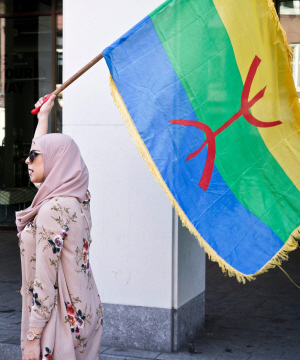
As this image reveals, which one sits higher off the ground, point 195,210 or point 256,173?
point 256,173

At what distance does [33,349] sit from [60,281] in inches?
14.2

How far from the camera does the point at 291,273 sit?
7.97 metres

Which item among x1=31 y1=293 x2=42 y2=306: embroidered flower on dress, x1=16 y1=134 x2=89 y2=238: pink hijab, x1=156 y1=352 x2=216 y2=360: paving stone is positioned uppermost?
x1=16 y1=134 x2=89 y2=238: pink hijab

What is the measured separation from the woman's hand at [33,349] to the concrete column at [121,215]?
6.25ft

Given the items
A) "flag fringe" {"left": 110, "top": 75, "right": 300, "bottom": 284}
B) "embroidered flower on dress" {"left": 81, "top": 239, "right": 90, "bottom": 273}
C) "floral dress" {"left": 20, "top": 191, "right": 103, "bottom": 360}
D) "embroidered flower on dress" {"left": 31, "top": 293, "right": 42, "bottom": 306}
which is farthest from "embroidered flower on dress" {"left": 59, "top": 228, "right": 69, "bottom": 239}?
"flag fringe" {"left": 110, "top": 75, "right": 300, "bottom": 284}

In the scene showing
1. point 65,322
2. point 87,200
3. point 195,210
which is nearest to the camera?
point 65,322

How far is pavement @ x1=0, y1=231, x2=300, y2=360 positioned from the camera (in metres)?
4.68

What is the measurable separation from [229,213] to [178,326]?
146 cm

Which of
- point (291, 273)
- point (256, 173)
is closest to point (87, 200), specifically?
point (256, 173)

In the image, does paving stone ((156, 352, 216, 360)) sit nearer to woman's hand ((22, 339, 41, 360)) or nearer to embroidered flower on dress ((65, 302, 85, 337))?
embroidered flower on dress ((65, 302, 85, 337))

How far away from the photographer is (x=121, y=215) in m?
4.75

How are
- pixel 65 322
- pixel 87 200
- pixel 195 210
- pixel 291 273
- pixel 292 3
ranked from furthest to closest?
pixel 292 3 → pixel 291 273 → pixel 195 210 → pixel 87 200 → pixel 65 322

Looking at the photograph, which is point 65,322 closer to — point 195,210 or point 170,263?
point 195,210

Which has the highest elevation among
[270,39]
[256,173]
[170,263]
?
[270,39]
